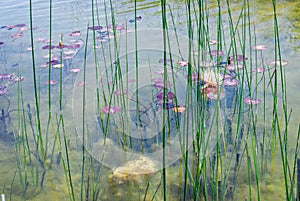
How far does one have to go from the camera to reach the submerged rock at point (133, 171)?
166 cm

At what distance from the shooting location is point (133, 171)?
→ 1.69 meters

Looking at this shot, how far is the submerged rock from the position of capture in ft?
5.44

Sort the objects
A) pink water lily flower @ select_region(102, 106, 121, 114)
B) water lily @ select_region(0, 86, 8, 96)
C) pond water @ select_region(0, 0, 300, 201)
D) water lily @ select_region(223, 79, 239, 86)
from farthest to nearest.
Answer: water lily @ select_region(0, 86, 8, 96)
water lily @ select_region(223, 79, 239, 86)
pink water lily flower @ select_region(102, 106, 121, 114)
pond water @ select_region(0, 0, 300, 201)

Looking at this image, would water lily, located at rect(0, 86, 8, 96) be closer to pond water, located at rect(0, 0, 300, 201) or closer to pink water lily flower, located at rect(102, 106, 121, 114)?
pond water, located at rect(0, 0, 300, 201)

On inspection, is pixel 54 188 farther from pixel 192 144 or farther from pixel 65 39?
pixel 65 39

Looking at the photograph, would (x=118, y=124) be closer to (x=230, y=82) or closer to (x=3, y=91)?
(x=230, y=82)

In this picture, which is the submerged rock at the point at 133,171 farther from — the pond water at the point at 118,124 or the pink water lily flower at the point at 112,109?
the pink water lily flower at the point at 112,109

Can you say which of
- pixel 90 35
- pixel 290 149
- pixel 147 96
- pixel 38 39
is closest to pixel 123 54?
pixel 147 96

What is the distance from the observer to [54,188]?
164cm

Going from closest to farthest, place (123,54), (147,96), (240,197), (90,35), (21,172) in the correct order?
(240,197) < (21,172) < (147,96) < (123,54) < (90,35)

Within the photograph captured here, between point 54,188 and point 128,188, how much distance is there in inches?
11.7

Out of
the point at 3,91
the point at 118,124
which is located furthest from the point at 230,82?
the point at 3,91

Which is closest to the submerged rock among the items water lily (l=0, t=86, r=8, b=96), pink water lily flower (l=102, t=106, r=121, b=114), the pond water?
the pond water

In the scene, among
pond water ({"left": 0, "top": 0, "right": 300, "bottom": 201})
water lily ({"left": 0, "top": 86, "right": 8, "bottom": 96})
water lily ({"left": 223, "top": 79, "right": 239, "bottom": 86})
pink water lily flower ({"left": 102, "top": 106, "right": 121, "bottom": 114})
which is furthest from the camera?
water lily ({"left": 0, "top": 86, "right": 8, "bottom": 96})
